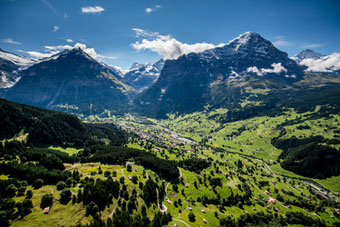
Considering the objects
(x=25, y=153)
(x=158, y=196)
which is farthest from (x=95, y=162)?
(x=158, y=196)

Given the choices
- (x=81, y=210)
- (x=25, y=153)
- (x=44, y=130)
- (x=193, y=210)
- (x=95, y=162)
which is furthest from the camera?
(x=44, y=130)

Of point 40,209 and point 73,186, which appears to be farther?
point 73,186

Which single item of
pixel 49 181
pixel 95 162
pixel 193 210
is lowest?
pixel 193 210

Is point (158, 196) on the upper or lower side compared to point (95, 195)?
lower

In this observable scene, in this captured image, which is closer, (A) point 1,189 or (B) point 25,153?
(A) point 1,189

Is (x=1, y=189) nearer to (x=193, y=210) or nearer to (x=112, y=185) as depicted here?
(x=112, y=185)

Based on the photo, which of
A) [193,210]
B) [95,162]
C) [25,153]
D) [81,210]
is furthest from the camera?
[95,162]

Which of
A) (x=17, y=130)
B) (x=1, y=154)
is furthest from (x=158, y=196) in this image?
(x=17, y=130)

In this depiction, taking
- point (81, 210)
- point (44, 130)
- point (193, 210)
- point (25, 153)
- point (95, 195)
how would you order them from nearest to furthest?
1. point (81, 210)
2. point (95, 195)
3. point (193, 210)
4. point (25, 153)
5. point (44, 130)

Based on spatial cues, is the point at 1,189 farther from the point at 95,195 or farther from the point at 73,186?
the point at 95,195
